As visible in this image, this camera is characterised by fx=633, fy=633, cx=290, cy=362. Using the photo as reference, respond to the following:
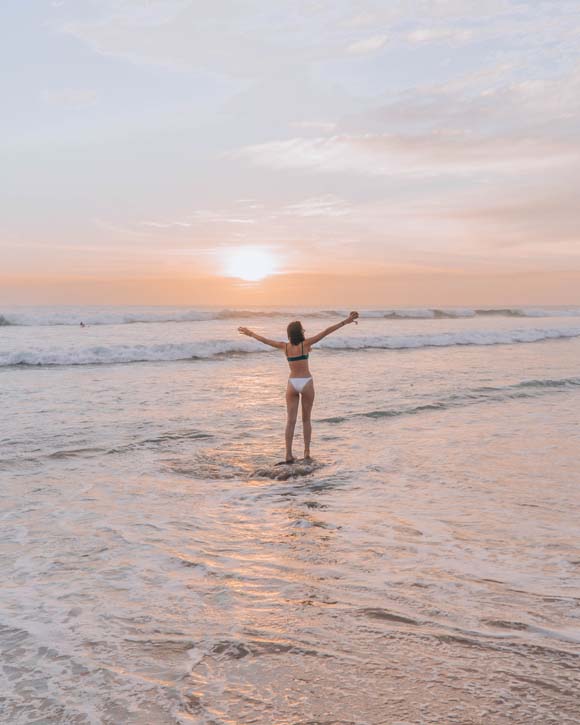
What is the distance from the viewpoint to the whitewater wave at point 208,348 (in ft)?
83.2

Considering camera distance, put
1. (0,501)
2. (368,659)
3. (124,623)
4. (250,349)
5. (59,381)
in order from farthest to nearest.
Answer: (250,349)
(59,381)
(0,501)
(124,623)
(368,659)

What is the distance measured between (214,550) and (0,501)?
320cm

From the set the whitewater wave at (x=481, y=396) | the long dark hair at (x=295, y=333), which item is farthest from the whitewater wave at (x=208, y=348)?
the long dark hair at (x=295, y=333)

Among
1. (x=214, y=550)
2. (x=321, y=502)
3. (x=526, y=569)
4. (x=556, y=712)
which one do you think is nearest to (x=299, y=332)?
(x=321, y=502)

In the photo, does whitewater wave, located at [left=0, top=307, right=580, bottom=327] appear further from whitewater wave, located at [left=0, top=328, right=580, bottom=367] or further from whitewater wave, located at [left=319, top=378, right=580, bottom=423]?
whitewater wave, located at [left=319, top=378, right=580, bottom=423]

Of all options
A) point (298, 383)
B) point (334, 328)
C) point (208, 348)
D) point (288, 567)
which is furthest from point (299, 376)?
point (208, 348)

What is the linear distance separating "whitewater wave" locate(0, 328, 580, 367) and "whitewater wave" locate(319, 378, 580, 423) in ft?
47.9

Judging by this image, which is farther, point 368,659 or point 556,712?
point 368,659

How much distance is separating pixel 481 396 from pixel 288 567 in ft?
38.9

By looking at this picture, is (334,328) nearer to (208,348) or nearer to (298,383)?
(298,383)

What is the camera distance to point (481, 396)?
642 inches

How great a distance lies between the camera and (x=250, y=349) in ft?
103

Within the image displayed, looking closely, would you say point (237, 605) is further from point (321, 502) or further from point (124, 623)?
point (321, 502)

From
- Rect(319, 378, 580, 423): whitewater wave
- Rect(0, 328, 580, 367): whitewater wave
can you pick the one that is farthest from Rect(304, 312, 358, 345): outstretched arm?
Rect(0, 328, 580, 367): whitewater wave
